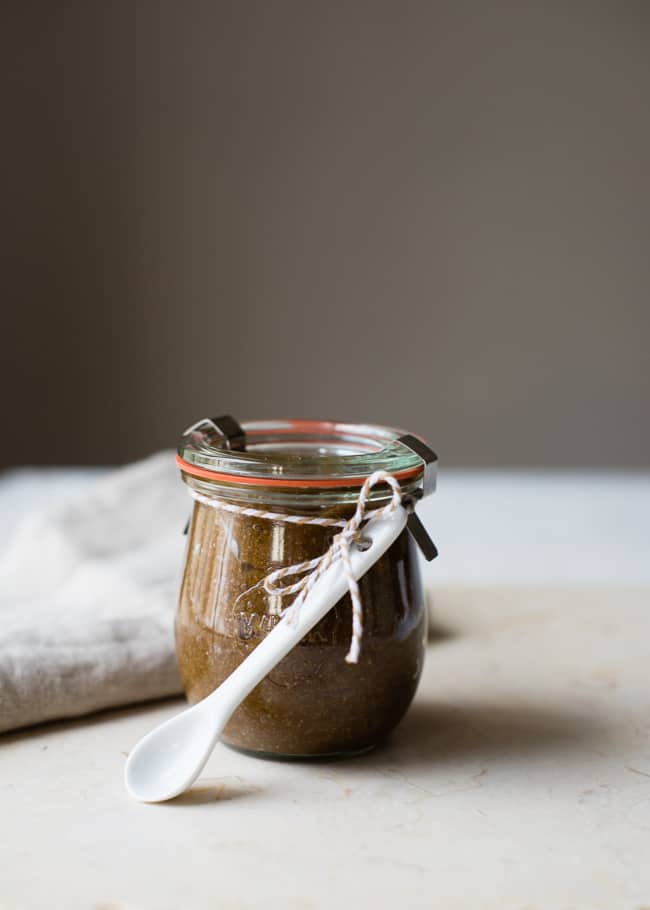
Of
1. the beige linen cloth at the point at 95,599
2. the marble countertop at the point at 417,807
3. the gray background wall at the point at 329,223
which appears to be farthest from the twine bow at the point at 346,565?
the gray background wall at the point at 329,223

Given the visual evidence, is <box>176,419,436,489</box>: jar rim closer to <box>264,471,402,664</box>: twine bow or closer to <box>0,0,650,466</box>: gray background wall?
<box>264,471,402,664</box>: twine bow

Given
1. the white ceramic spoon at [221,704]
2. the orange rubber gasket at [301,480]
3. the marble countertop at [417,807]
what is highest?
the orange rubber gasket at [301,480]

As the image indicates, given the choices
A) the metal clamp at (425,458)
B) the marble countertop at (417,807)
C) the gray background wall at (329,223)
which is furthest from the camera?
the gray background wall at (329,223)

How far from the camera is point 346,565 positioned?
590 millimetres

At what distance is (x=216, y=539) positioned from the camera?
0.65m

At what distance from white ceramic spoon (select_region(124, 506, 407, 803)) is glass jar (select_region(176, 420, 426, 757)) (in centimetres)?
2

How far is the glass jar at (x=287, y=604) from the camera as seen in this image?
611mm

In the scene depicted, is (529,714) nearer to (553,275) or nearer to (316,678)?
(316,678)

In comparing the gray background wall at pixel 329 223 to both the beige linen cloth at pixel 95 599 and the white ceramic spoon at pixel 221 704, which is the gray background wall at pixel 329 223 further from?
the white ceramic spoon at pixel 221 704

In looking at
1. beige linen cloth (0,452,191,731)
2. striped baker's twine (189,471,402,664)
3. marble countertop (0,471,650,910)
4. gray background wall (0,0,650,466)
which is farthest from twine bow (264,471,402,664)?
gray background wall (0,0,650,466)

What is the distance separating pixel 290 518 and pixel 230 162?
106 inches

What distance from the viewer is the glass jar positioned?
61 centimetres

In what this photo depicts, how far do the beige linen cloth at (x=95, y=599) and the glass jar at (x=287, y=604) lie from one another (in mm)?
112

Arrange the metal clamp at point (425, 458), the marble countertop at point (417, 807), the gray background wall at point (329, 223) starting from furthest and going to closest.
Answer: the gray background wall at point (329, 223) → the metal clamp at point (425, 458) → the marble countertop at point (417, 807)
